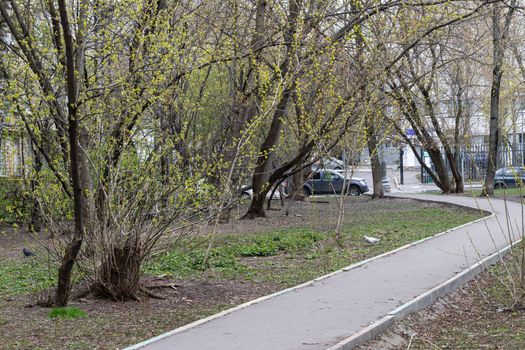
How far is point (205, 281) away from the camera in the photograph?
39.0ft

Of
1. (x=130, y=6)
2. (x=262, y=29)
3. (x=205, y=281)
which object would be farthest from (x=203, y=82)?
(x=205, y=281)

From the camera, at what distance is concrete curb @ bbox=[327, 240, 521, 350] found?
7481 mm

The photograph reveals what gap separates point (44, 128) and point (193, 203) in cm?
293


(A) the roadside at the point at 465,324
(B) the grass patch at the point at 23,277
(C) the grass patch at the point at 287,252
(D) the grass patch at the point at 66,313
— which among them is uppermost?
(C) the grass patch at the point at 287,252

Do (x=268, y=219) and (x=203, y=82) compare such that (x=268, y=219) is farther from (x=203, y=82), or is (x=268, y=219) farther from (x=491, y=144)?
(x=491, y=144)

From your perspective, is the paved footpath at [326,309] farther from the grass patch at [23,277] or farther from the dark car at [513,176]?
the grass patch at [23,277]

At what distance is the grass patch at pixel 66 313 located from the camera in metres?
9.05

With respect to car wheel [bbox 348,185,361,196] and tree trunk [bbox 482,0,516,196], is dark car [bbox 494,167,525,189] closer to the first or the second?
tree trunk [bbox 482,0,516,196]

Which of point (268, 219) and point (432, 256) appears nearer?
point (432, 256)

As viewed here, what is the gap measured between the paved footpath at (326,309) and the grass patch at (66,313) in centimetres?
166

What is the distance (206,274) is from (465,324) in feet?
15.2

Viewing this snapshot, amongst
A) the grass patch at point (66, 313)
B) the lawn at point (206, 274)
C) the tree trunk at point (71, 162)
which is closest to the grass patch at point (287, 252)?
the lawn at point (206, 274)

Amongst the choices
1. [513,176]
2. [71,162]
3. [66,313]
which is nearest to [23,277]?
[66,313]

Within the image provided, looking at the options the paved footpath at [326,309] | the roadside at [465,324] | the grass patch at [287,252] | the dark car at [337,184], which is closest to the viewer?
the paved footpath at [326,309]
